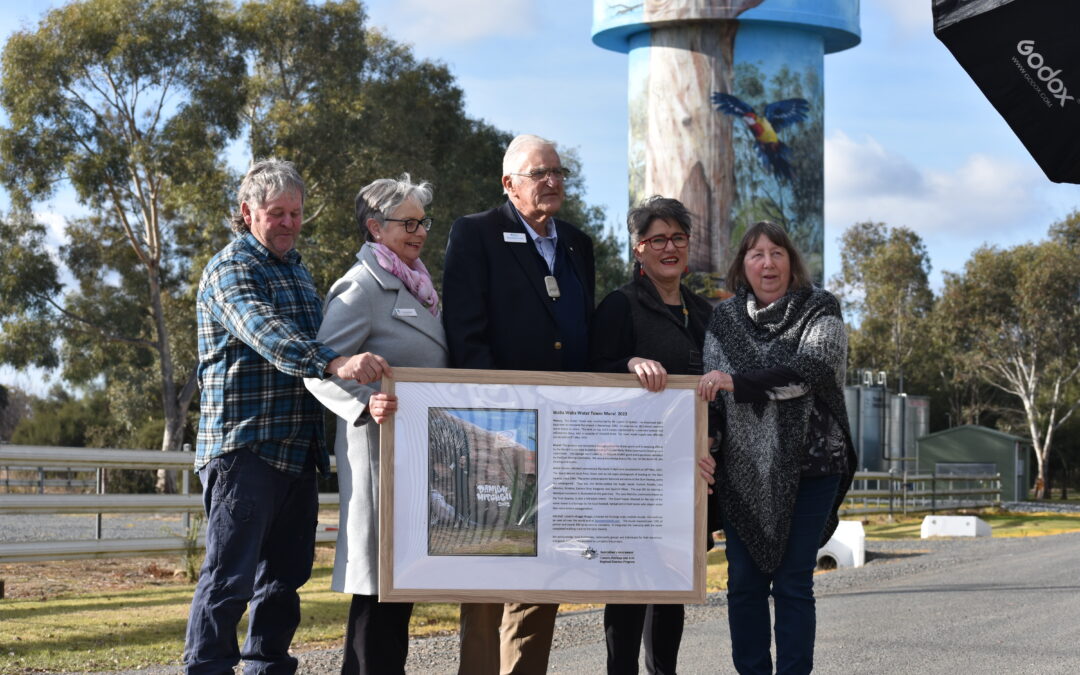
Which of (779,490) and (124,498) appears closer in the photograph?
(779,490)

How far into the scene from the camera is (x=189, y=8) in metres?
31.1

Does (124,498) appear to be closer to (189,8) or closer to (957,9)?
(957,9)

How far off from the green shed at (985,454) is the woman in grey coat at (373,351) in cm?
3583

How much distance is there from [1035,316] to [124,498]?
42026mm

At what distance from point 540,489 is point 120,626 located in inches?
163

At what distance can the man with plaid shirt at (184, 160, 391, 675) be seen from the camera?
4.59 metres

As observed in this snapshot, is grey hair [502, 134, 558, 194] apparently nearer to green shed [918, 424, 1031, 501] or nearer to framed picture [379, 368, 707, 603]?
framed picture [379, 368, 707, 603]

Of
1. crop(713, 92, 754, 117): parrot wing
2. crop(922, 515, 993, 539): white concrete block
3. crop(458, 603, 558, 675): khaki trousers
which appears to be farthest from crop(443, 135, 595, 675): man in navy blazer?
crop(713, 92, 754, 117): parrot wing

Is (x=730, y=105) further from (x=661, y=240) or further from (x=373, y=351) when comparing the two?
(x=373, y=351)

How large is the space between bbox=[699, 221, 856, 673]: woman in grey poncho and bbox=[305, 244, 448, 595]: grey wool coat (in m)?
1.11

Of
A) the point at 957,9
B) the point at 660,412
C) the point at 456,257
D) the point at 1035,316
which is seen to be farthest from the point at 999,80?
the point at 1035,316

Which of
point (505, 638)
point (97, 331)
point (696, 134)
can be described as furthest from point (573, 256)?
point (97, 331)

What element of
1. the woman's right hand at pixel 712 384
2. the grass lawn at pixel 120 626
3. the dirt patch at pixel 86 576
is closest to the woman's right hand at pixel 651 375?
the woman's right hand at pixel 712 384

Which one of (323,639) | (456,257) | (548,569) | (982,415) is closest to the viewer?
(548,569)
